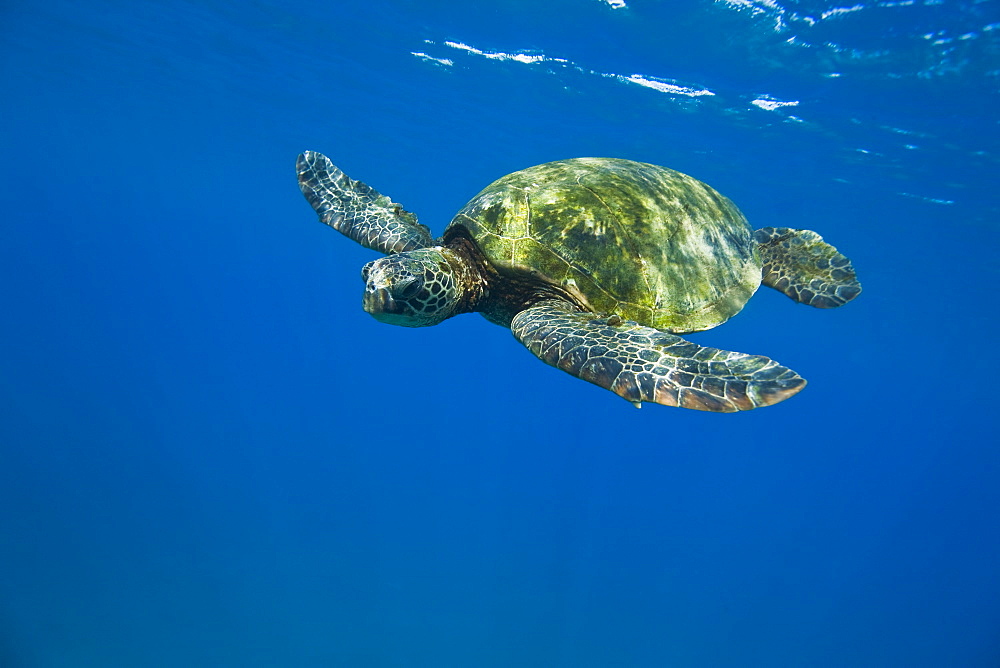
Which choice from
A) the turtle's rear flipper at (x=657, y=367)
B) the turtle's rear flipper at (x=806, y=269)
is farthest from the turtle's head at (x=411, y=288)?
the turtle's rear flipper at (x=806, y=269)

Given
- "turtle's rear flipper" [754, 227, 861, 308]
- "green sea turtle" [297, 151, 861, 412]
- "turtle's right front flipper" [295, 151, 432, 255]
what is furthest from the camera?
"turtle's rear flipper" [754, 227, 861, 308]

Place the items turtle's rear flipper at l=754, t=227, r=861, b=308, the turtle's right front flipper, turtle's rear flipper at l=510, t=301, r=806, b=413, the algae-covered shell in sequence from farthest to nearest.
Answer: turtle's rear flipper at l=754, t=227, r=861, b=308 < the turtle's right front flipper < the algae-covered shell < turtle's rear flipper at l=510, t=301, r=806, b=413

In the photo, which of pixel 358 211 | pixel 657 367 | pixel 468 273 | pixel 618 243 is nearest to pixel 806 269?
pixel 618 243

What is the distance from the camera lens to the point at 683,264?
4840 millimetres

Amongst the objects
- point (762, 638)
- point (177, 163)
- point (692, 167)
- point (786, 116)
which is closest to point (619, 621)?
point (762, 638)

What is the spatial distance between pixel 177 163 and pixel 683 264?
48858 mm

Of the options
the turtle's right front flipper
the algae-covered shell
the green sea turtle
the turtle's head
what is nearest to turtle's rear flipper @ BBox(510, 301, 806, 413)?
the green sea turtle

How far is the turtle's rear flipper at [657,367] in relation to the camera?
298cm

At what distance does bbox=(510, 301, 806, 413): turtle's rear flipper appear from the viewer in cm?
298

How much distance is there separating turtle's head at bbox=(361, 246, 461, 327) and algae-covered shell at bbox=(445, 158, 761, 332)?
0.52m

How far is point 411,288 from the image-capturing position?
4230mm

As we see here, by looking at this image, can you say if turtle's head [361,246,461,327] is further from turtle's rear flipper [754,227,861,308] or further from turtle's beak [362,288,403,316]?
turtle's rear flipper [754,227,861,308]

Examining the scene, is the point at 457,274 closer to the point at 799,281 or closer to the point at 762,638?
the point at 799,281

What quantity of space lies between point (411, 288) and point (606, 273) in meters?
1.74
